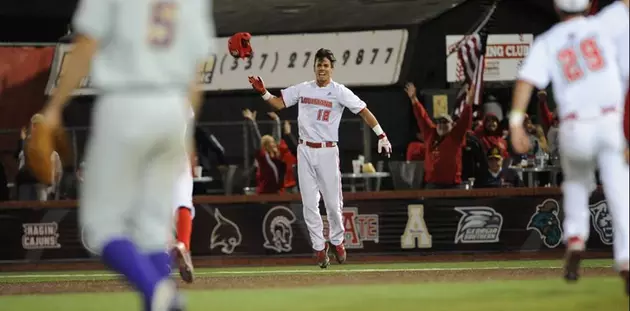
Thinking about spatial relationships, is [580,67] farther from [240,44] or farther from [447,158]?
[447,158]

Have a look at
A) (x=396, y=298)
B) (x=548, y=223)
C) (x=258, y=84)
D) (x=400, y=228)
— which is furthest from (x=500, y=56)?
(x=396, y=298)

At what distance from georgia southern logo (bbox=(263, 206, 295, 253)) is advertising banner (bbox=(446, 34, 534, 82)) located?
7535mm

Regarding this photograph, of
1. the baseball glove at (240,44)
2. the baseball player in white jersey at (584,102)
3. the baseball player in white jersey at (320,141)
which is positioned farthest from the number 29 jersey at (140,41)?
the baseball glove at (240,44)

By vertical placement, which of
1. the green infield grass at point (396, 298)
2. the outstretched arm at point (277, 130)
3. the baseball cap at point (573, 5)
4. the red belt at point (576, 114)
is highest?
the baseball cap at point (573, 5)

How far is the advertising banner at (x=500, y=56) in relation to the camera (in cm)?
2509

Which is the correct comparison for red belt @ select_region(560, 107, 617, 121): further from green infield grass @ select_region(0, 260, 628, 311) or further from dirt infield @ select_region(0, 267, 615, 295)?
dirt infield @ select_region(0, 267, 615, 295)

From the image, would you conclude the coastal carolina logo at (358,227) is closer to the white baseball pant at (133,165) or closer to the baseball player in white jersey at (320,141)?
the baseball player in white jersey at (320,141)

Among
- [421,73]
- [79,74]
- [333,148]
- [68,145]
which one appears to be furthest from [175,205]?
[421,73]

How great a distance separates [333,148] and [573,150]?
606 cm

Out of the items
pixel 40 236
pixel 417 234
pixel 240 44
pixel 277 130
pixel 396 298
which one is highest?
pixel 240 44

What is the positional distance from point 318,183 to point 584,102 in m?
6.35

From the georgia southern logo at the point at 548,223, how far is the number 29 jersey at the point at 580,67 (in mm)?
8616

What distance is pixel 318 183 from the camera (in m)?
15.5

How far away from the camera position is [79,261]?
1870 cm
